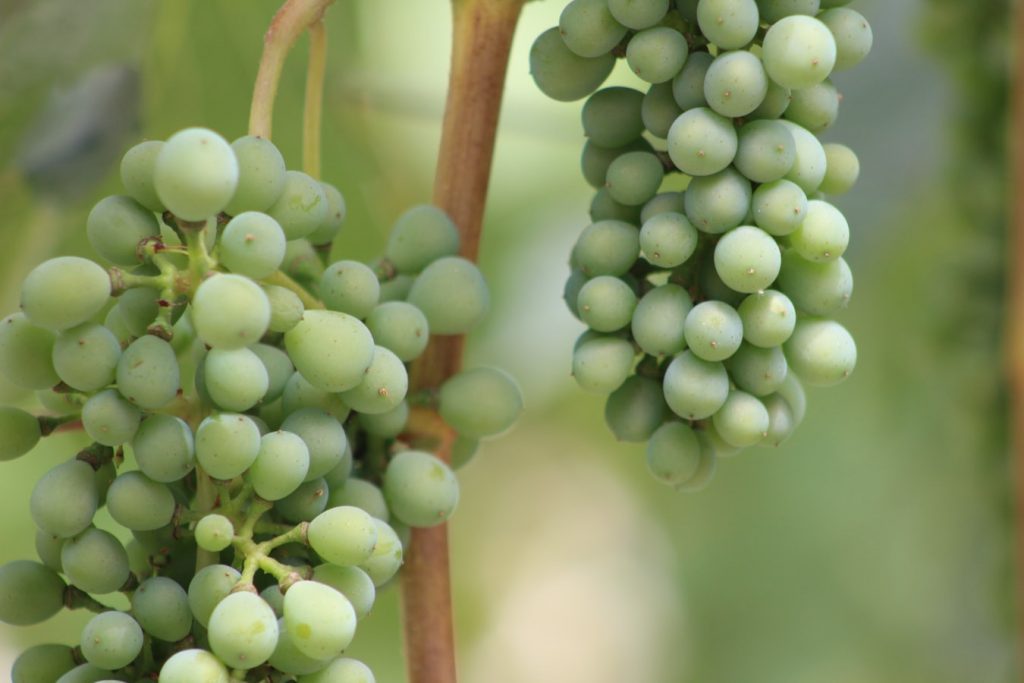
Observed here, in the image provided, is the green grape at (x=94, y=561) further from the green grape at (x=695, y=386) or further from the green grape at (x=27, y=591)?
the green grape at (x=695, y=386)

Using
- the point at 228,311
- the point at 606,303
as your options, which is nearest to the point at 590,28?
the point at 606,303

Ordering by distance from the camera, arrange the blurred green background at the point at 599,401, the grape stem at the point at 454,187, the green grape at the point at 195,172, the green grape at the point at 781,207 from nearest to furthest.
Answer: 1. the green grape at the point at 195,172
2. the green grape at the point at 781,207
3. the grape stem at the point at 454,187
4. the blurred green background at the point at 599,401

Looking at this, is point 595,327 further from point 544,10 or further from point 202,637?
point 544,10

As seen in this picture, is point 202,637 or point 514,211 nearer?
point 202,637

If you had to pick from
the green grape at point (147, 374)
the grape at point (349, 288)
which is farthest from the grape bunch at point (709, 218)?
the green grape at point (147, 374)

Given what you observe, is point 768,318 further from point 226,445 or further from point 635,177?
point 226,445

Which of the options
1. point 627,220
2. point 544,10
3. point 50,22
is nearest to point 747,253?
point 627,220
